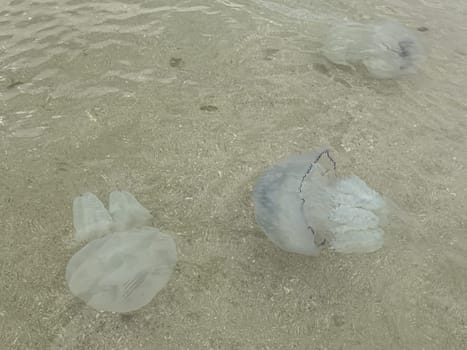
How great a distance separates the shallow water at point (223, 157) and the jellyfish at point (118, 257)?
0.22 ft

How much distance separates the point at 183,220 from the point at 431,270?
139cm

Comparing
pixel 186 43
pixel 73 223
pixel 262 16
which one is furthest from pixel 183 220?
pixel 262 16

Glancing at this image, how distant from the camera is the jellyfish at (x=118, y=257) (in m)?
2.38

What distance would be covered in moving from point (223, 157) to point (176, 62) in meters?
1.14

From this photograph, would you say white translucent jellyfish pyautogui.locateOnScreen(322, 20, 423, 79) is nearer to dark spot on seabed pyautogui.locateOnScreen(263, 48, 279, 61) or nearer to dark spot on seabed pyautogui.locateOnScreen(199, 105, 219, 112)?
dark spot on seabed pyautogui.locateOnScreen(263, 48, 279, 61)

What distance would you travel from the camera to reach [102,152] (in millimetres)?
3180

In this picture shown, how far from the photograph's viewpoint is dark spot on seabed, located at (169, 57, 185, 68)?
3.92m

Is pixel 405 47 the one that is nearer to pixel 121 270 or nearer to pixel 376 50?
pixel 376 50

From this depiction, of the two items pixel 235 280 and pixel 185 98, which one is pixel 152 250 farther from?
pixel 185 98

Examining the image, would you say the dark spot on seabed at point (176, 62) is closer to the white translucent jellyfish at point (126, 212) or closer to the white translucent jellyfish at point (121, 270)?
the white translucent jellyfish at point (126, 212)

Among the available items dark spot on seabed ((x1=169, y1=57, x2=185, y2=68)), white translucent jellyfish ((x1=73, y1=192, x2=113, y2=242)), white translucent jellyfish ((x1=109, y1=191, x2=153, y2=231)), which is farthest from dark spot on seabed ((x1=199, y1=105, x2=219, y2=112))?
white translucent jellyfish ((x1=73, y1=192, x2=113, y2=242))

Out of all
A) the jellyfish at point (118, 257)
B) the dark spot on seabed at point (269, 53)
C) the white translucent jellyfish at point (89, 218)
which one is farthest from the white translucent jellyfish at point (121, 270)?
the dark spot on seabed at point (269, 53)

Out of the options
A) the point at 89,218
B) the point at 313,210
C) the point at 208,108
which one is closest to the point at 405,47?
the point at 208,108

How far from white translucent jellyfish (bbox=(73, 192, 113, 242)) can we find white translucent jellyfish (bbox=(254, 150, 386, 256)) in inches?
32.9
